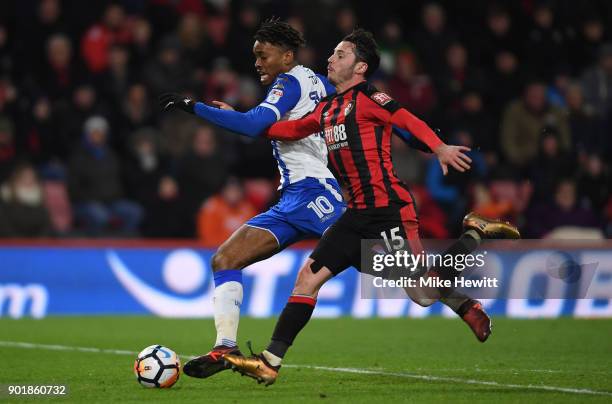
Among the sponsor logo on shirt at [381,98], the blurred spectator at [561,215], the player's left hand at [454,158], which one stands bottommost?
the blurred spectator at [561,215]

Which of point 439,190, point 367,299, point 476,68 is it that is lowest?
point 367,299

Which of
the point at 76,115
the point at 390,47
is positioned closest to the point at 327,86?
the point at 76,115

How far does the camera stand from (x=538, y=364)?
29.6 feet

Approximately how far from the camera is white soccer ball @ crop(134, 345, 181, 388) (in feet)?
25.2

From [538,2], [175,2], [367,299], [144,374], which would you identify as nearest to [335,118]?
[144,374]

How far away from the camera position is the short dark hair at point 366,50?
25.6 feet

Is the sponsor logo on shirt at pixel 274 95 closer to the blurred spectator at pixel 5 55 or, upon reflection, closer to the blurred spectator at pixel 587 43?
the blurred spectator at pixel 5 55

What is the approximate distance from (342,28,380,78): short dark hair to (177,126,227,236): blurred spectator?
8427mm

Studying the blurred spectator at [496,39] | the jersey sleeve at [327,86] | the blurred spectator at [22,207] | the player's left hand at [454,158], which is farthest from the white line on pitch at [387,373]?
the blurred spectator at [496,39]

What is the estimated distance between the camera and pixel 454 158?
276 inches

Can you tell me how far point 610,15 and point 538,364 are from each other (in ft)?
37.1

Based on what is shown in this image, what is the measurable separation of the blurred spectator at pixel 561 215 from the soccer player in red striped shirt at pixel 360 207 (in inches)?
325

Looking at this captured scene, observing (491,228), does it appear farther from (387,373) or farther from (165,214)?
(165,214)

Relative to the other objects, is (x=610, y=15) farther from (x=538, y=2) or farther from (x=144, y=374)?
(x=144, y=374)
